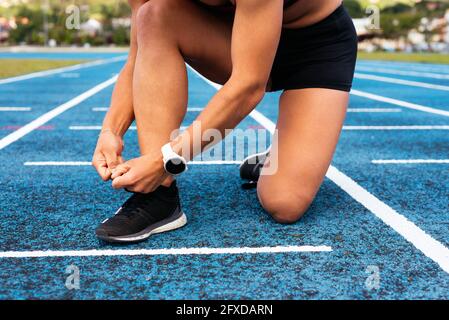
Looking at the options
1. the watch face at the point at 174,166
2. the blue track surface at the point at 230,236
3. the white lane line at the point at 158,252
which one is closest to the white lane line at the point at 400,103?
the blue track surface at the point at 230,236

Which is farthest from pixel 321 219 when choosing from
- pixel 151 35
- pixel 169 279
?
pixel 151 35

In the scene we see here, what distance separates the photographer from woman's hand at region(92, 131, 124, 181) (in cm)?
230

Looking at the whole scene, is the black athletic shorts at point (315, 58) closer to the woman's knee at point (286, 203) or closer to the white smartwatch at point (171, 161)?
the woman's knee at point (286, 203)

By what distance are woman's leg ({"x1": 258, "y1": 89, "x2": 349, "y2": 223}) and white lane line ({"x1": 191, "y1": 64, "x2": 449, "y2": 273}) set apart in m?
0.37

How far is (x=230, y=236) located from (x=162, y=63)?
2.65 feet

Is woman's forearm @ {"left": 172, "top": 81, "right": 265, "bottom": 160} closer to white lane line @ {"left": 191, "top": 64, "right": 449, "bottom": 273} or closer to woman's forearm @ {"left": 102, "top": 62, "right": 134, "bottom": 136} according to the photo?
woman's forearm @ {"left": 102, "top": 62, "right": 134, "bottom": 136}

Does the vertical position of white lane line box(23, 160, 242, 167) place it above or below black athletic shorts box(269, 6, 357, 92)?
below

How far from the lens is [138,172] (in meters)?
2.14

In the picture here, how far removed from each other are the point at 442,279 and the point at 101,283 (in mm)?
1182

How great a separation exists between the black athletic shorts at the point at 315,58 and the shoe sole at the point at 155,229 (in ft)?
2.87

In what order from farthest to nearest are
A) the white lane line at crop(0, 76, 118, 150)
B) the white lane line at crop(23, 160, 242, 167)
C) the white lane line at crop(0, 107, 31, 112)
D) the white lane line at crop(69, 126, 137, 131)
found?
the white lane line at crop(0, 107, 31, 112) → the white lane line at crop(69, 126, 137, 131) → the white lane line at crop(0, 76, 118, 150) → the white lane line at crop(23, 160, 242, 167)

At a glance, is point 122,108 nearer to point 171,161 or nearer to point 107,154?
point 107,154

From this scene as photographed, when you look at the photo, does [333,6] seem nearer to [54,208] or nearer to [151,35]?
[151,35]

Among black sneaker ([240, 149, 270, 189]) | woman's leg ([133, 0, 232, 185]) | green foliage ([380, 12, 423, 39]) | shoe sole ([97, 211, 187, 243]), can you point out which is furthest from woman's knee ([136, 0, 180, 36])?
green foliage ([380, 12, 423, 39])
